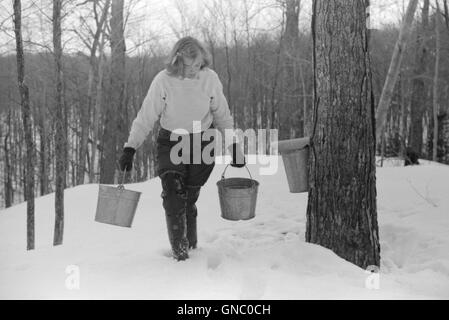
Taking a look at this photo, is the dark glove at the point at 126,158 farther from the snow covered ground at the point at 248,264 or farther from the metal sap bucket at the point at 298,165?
the metal sap bucket at the point at 298,165

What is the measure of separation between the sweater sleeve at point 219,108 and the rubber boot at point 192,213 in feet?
1.71

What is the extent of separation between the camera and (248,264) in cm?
298

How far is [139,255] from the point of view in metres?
3.26

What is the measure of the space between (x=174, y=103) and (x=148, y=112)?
Result: 193mm

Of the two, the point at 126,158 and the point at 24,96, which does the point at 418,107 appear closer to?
the point at 24,96

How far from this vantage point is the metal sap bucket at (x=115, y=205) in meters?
3.10

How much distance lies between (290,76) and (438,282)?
1475 cm

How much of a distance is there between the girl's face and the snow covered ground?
4.33 ft

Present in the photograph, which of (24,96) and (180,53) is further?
(24,96)

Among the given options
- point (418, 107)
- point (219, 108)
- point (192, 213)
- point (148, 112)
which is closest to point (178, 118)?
point (148, 112)

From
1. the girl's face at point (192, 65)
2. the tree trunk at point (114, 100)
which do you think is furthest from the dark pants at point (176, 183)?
the tree trunk at point (114, 100)

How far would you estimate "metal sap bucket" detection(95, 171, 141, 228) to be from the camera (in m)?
3.10

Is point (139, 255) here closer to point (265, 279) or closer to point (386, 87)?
point (265, 279)

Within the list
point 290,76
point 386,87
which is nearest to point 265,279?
point 386,87
